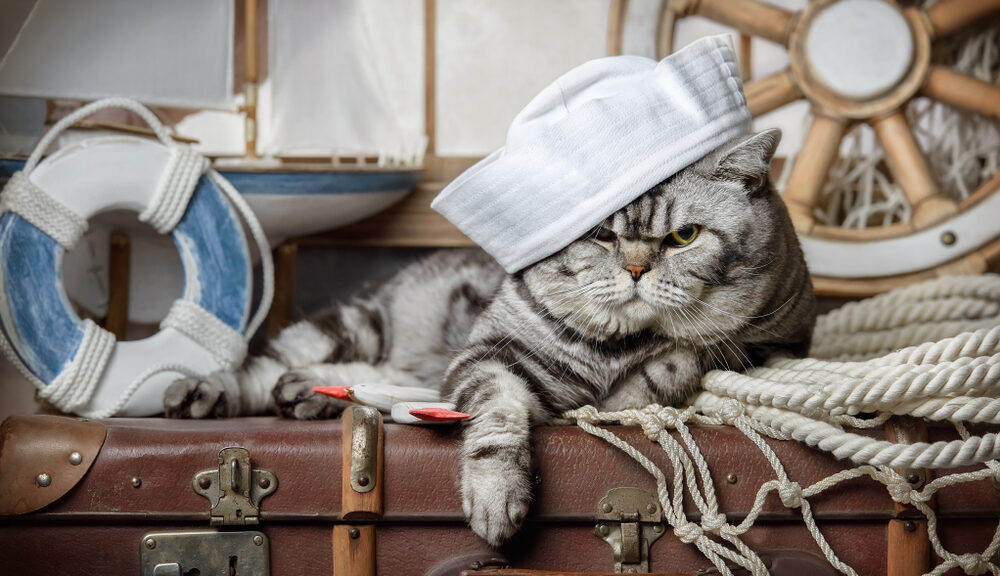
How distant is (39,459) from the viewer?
3.09ft

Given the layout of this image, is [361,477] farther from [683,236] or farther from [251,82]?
[251,82]

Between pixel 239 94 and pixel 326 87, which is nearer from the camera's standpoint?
pixel 326 87

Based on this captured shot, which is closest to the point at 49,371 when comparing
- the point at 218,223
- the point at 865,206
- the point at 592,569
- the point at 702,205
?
the point at 218,223

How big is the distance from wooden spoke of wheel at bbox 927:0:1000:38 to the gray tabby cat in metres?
0.71

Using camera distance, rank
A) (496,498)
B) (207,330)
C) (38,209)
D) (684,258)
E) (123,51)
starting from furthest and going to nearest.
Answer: (123,51)
(207,330)
(38,209)
(684,258)
(496,498)

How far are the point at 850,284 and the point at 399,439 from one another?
1.05 meters

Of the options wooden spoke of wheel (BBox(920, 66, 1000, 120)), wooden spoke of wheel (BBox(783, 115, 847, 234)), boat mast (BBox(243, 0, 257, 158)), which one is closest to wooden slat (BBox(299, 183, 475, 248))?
boat mast (BBox(243, 0, 257, 158))

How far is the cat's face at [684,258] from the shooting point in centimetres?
100

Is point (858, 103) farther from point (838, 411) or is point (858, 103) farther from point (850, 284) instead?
point (838, 411)

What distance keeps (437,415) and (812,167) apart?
1.03 m

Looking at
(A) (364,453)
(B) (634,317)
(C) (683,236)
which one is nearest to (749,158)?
(C) (683,236)

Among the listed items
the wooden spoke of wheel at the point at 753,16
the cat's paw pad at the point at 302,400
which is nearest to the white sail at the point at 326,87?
the cat's paw pad at the point at 302,400

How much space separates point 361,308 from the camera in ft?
5.11

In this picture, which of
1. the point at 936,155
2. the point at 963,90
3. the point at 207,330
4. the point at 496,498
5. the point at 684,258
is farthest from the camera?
the point at 936,155
